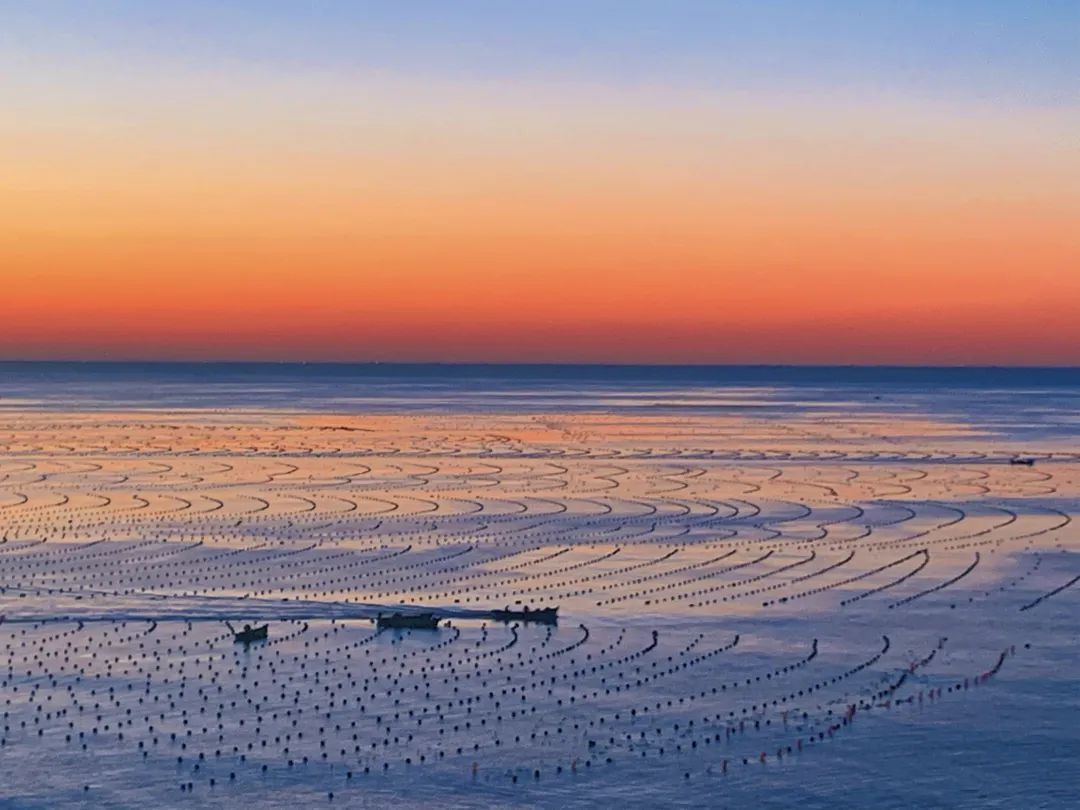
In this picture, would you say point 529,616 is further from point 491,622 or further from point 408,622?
point 408,622

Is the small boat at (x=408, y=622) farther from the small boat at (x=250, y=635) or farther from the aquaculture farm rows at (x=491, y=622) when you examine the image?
the small boat at (x=250, y=635)

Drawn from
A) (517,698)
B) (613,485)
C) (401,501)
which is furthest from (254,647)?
(613,485)

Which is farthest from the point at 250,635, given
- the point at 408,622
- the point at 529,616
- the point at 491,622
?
the point at 529,616

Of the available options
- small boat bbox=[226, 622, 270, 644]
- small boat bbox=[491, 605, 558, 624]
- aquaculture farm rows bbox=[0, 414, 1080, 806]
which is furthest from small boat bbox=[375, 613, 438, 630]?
small boat bbox=[226, 622, 270, 644]

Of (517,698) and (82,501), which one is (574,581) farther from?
(82,501)

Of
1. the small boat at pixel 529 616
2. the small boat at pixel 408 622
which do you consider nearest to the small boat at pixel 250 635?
the small boat at pixel 408 622

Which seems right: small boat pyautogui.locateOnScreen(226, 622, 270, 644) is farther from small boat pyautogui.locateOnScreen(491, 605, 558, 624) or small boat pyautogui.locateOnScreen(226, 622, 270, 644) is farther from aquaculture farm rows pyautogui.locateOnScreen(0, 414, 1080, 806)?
small boat pyautogui.locateOnScreen(491, 605, 558, 624)

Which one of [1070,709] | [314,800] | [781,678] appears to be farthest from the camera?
[781,678]

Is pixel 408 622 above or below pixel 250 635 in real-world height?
above
